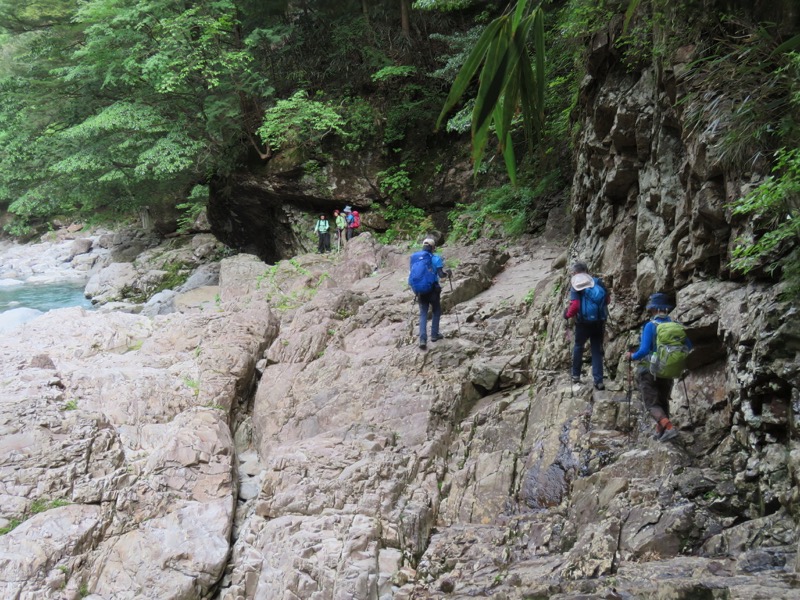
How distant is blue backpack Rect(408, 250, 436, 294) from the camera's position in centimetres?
832

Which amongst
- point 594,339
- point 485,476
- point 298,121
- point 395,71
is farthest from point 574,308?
point 395,71

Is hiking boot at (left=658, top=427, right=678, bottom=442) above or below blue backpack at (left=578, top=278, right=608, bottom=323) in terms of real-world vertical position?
below

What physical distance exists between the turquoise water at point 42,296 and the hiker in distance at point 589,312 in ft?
63.7

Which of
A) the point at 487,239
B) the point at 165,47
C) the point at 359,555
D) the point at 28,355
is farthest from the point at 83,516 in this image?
the point at 165,47

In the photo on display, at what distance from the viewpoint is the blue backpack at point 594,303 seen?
252 inches

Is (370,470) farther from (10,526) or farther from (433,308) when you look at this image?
(10,526)

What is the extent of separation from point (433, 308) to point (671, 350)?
170 inches

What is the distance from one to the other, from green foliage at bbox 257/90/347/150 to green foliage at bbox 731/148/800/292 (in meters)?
15.0

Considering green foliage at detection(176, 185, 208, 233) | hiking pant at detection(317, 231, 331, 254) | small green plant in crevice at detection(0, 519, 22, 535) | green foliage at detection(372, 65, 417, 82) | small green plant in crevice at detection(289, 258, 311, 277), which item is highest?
green foliage at detection(372, 65, 417, 82)

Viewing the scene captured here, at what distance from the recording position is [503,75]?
6.21ft

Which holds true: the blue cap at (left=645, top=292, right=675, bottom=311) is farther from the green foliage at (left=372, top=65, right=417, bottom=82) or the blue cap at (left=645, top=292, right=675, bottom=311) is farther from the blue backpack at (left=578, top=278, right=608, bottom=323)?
the green foliage at (left=372, top=65, right=417, bottom=82)

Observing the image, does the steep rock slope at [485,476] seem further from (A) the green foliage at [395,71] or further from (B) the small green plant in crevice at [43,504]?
(A) the green foliage at [395,71]

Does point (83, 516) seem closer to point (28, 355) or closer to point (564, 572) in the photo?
point (28, 355)

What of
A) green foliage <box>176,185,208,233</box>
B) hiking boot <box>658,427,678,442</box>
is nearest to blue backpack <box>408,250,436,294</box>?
hiking boot <box>658,427,678,442</box>
